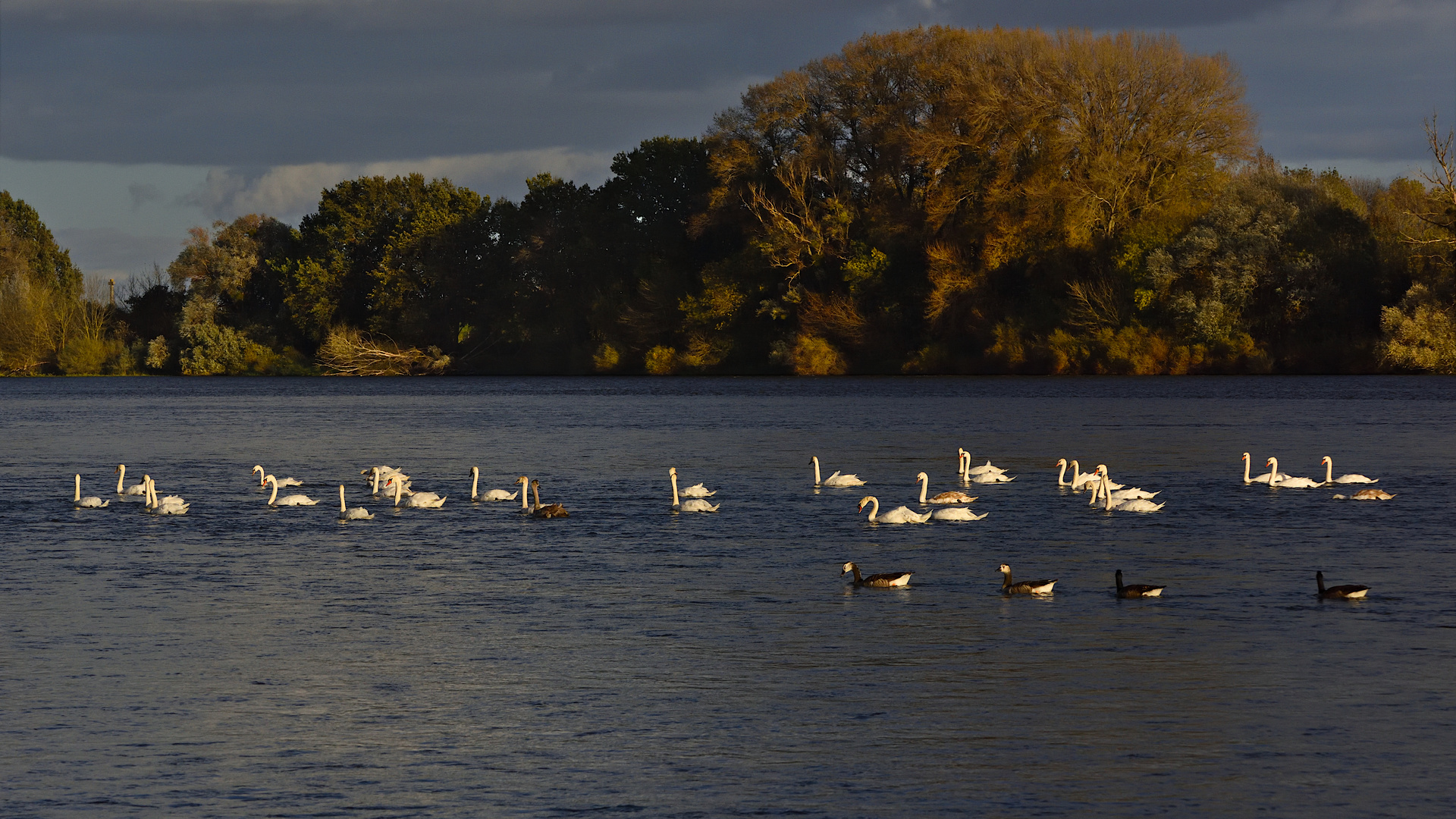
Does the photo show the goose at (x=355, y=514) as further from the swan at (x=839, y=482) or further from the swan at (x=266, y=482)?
the swan at (x=839, y=482)

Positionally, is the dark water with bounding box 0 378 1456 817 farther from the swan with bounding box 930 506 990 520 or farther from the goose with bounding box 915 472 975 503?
the goose with bounding box 915 472 975 503

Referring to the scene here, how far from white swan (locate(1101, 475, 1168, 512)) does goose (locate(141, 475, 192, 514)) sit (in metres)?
19.6

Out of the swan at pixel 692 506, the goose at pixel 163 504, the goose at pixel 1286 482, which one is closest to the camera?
the swan at pixel 692 506

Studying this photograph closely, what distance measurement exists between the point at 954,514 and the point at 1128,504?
3885 millimetres

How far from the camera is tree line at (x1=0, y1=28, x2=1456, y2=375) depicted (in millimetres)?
91562

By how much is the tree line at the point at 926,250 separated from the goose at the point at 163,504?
68.2 metres

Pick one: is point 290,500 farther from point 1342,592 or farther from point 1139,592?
point 1342,592

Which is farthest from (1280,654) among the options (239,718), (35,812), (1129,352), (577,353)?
(577,353)

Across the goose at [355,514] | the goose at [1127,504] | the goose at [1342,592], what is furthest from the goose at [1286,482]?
the goose at [355,514]

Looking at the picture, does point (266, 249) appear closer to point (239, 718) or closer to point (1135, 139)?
point (1135, 139)

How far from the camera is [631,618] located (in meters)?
21.2

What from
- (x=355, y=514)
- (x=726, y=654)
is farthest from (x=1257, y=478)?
(x=726, y=654)

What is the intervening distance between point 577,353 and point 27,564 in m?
103

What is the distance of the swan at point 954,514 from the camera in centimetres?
3219
